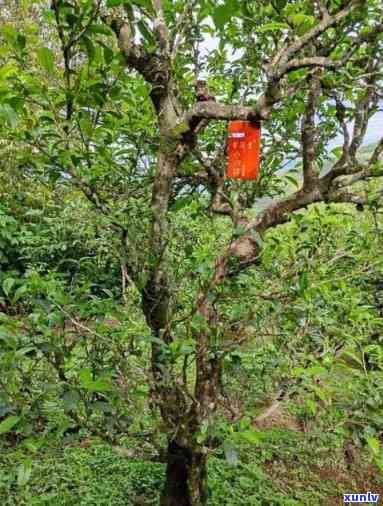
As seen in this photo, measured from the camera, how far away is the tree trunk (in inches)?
69.3

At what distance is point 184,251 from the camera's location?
1692 millimetres

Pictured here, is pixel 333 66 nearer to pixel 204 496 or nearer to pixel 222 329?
pixel 222 329

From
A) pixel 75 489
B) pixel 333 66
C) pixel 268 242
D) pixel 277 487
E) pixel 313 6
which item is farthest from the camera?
pixel 277 487

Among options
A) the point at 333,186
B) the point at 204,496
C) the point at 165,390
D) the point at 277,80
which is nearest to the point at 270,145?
the point at 333,186

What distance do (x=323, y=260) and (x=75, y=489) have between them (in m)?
1.91

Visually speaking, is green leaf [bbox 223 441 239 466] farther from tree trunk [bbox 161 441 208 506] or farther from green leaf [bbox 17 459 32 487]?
tree trunk [bbox 161 441 208 506]

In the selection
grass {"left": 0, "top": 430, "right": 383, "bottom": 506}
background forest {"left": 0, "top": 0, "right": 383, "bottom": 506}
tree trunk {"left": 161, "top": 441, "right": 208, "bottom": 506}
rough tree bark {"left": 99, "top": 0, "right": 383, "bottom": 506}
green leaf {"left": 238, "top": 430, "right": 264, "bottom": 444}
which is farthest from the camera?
grass {"left": 0, "top": 430, "right": 383, "bottom": 506}

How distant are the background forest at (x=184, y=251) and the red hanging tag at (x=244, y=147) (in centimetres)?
8

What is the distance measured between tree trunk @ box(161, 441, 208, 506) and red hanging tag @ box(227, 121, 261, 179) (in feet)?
3.31

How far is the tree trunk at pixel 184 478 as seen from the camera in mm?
1761

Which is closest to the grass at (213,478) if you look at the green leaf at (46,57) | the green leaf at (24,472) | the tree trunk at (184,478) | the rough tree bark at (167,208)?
the tree trunk at (184,478)

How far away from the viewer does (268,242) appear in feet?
4.95

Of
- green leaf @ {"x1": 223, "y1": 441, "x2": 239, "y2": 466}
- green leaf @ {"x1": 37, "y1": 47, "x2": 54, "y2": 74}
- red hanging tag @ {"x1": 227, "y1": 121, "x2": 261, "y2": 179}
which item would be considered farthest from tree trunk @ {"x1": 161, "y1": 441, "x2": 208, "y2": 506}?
green leaf @ {"x1": 37, "y1": 47, "x2": 54, "y2": 74}

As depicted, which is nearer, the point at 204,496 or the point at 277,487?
the point at 204,496
